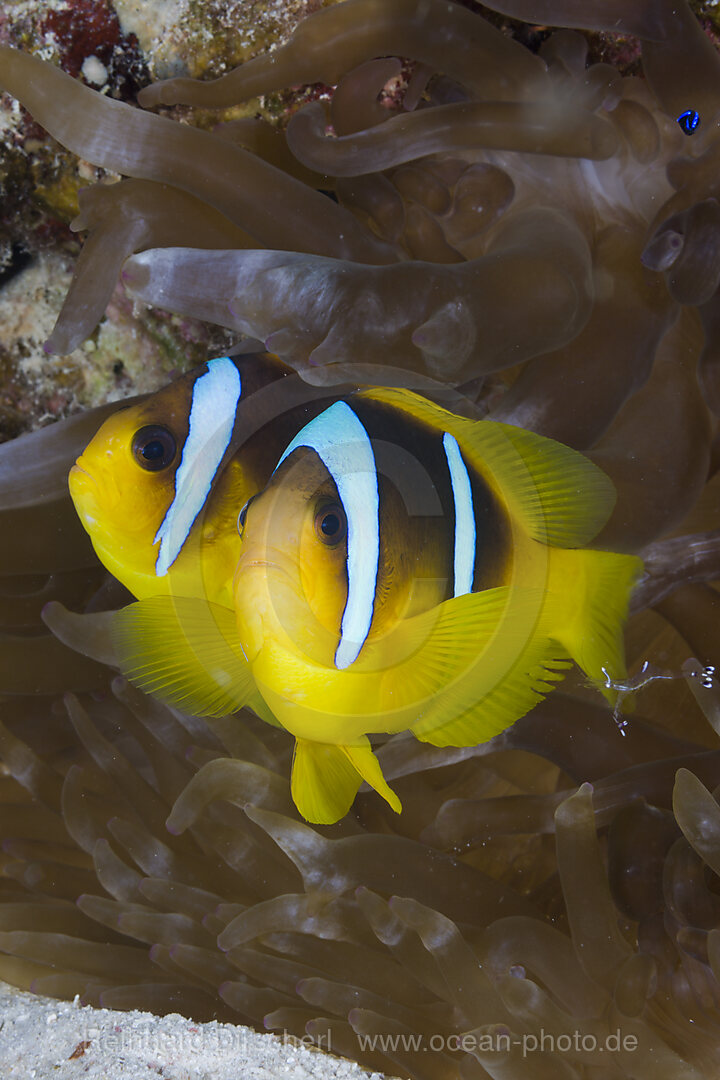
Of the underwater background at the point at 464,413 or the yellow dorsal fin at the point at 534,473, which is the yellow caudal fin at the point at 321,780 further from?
the yellow dorsal fin at the point at 534,473

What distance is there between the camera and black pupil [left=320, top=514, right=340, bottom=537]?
0.68 metres

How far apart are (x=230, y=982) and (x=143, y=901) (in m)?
0.17

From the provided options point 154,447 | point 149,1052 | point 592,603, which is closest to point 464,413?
point 592,603

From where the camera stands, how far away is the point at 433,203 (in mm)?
1081

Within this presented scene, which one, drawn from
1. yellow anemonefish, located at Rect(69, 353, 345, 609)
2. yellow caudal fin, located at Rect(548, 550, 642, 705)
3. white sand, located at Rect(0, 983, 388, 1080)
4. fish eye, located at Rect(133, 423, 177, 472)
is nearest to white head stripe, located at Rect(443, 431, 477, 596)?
yellow caudal fin, located at Rect(548, 550, 642, 705)

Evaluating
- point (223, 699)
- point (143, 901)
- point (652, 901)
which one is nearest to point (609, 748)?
point (652, 901)

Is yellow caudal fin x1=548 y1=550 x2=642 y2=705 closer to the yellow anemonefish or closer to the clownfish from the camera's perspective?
the clownfish

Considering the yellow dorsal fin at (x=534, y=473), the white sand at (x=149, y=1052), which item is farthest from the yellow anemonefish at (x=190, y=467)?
the white sand at (x=149, y=1052)

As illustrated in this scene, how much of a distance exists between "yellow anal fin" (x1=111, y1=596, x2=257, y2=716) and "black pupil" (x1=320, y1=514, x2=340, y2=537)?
0.22m

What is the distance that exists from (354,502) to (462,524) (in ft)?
0.46

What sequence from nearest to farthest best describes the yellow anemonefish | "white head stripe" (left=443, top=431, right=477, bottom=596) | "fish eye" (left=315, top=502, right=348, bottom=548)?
1. "fish eye" (left=315, top=502, right=348, bottom=548)
2. "white head stripe" (left=443, top=431, right=477, bottom=596)
3. the yellow anemonefish

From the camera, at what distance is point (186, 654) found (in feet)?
2.91

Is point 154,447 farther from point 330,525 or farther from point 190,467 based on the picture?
point 330,525

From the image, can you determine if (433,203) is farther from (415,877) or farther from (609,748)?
(415,877)
